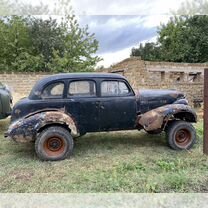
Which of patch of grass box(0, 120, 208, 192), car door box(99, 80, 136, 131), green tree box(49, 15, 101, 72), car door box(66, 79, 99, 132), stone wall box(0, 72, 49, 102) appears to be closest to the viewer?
patch of grass box(0, 120, 208, 192)

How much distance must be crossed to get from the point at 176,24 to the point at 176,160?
10.3m

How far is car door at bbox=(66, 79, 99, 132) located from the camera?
4688 mm

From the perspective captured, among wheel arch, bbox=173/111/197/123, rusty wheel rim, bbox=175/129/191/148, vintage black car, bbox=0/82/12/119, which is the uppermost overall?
vintage black car, bbox=0/82/12/119

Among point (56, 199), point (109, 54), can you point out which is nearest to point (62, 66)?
point (109, 54)

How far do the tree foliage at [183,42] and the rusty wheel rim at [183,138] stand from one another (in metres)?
8.26

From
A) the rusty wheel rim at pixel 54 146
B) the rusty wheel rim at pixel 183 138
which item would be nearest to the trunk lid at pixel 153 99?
the rusty wheel rim at pixel 183 138

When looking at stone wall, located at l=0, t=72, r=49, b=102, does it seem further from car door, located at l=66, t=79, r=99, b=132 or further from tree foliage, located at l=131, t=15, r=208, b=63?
tree foliage, located at l=131, t=15, r=208, b=63

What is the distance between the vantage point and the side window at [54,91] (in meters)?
4.71

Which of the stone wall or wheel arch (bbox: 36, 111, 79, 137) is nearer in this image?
wheel arch (bbox: 36, 111, 79, 137)

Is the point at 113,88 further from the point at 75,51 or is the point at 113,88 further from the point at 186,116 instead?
the point at 75,51

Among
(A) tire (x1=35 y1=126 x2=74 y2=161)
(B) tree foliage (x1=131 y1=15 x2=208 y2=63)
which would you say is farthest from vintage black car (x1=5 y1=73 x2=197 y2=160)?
(B) tree foliage (x1=131 y1=15 x2=208 y2=63)

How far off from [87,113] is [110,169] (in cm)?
120

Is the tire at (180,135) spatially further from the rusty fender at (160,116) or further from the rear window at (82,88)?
the rear window at (82,88)

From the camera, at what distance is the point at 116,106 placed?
4828 millimetres
